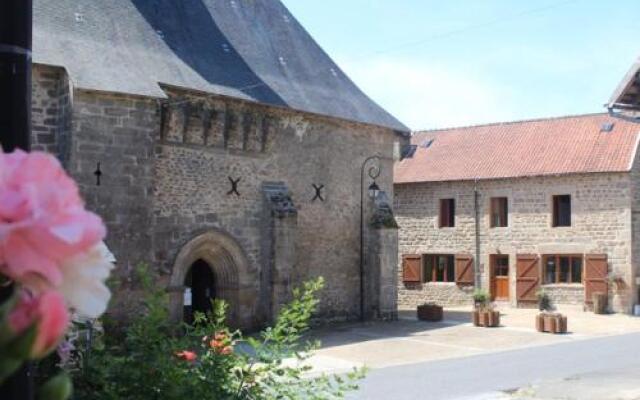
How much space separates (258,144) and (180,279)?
3.83m

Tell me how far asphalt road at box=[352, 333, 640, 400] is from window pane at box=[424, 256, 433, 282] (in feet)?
41.7

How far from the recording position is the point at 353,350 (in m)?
16.0

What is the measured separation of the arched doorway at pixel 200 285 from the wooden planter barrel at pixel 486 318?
7078 millimetres

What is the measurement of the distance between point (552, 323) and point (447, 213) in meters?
10.2

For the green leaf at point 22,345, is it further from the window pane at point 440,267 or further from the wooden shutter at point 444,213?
the window pane at point 440,267

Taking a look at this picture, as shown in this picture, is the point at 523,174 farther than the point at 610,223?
Yes

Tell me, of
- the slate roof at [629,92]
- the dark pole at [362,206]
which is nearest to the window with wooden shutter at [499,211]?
the dark pole at [362,206]

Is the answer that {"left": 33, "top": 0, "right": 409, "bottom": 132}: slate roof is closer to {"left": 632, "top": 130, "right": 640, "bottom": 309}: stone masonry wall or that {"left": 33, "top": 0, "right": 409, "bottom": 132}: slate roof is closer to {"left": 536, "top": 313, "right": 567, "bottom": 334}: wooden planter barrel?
{"left": 536, "top": 313, "right": 567, "bottom": 334}: wooden planter barrel

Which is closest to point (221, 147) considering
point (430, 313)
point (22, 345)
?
point (430, 313)

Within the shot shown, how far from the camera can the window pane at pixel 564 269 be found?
1054 inches

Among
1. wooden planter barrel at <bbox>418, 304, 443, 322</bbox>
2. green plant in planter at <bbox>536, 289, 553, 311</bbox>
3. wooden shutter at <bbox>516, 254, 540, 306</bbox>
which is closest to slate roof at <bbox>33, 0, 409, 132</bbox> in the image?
wooden planter barrel at <bbox>418, 304, 443, 322</bbox>

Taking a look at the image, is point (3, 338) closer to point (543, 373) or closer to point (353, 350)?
point (543, 373)

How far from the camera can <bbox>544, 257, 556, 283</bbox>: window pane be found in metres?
27.0

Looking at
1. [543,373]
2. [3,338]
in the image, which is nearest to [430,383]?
[543,373]
